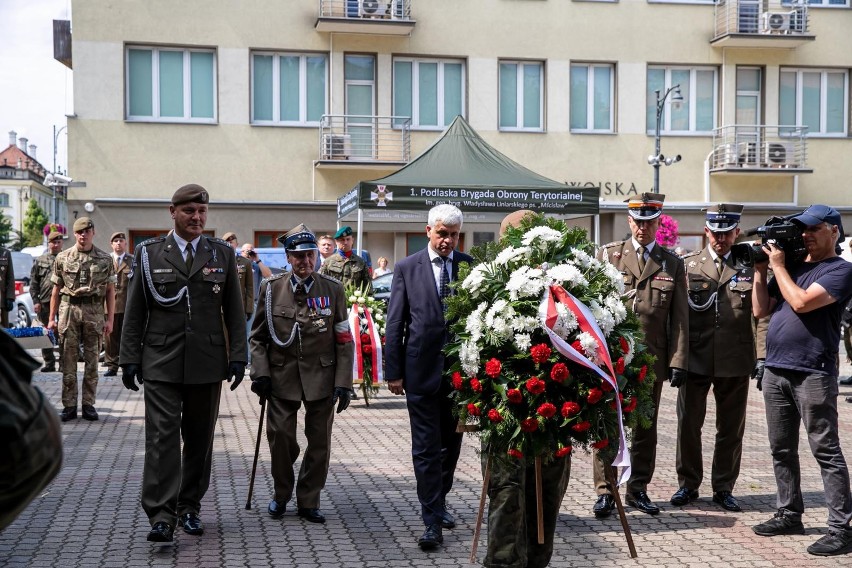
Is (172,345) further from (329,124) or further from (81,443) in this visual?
(329,124)

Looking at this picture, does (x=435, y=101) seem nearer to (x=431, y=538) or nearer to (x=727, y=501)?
(x=727, y=501)

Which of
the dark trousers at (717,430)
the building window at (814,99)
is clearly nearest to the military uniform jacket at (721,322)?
the dark trousers at (717,430)

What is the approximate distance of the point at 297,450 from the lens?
22.8 feet

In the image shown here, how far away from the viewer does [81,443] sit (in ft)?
32.0

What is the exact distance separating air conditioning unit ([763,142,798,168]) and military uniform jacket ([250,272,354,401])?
2524 cm

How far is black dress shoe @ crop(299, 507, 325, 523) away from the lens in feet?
22.2

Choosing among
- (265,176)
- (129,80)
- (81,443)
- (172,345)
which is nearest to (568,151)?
(265,176)

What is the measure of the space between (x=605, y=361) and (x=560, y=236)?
0.74m

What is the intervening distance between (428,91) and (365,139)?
233 cm

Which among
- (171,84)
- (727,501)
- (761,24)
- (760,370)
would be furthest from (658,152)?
(760,370)

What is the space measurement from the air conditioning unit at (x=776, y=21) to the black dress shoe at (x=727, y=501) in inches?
984

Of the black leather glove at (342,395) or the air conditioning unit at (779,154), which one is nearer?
the black leather glove at (342,395)

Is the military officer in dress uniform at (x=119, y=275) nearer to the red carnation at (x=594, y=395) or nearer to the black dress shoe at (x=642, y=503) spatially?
the black dress shoe at (x=642, y=503)

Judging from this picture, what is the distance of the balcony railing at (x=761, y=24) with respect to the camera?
28.9 m
